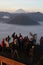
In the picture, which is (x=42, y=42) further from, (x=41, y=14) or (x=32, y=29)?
(x=41, y=14)

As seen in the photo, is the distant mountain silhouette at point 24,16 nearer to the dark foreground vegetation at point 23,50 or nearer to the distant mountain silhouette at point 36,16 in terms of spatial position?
the distant mountain silhouette at point 36,16

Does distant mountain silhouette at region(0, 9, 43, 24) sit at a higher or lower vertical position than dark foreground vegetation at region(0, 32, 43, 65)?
higher

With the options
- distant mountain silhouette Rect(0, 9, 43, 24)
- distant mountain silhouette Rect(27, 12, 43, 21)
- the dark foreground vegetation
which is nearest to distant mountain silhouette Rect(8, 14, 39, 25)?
distant mountain silhouette Rect(0, 9, 43, 24)

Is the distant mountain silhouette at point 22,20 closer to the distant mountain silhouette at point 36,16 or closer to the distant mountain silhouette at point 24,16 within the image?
the distant mountain silhouette at point 24,16

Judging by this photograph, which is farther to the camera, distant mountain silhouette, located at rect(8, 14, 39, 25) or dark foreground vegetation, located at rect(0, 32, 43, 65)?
distant mountain silhouette, located at rect(8, 14, 39, 25)

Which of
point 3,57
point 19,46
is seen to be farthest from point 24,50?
point 3,57

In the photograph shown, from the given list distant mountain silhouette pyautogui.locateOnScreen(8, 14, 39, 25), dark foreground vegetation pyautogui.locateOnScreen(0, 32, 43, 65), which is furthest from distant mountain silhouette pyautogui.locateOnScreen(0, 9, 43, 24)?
dark foreground vegetation pyautogui.locateOnScreen(0, 32, 43, 65)

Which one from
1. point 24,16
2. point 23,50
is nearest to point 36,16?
point 24,16

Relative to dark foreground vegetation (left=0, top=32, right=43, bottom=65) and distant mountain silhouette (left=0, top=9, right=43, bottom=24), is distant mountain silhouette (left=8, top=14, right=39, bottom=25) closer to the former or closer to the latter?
distant mountain silhouette (left=0, top=9, right=43, bottom=24)

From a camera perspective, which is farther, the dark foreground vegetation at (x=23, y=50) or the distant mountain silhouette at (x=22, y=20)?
the distant mountain silhouette at (x=22, y=20)

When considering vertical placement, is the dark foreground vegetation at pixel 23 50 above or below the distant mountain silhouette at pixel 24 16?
below

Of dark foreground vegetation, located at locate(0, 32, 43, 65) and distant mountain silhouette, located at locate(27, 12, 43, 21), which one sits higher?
distant mountain silhouette, located at locate(27, 12, 43, 21)

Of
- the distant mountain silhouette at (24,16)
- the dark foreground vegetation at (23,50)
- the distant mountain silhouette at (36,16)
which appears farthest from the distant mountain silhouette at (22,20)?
the dark foreground vegetation at (23,50)

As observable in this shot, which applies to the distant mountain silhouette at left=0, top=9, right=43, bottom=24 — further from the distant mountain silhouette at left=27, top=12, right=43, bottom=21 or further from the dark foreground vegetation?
the dark foreground vegetation
